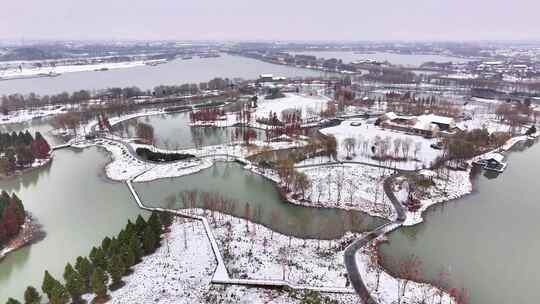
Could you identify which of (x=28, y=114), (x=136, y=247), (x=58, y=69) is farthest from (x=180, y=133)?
(x=58, y=69)

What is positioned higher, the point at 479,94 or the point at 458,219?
the point at 479,94

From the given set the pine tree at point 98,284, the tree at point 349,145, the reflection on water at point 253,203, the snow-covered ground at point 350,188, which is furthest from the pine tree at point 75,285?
the tree at point 349,145

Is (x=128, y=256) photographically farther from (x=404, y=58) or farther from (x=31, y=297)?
(x=404, y=58)

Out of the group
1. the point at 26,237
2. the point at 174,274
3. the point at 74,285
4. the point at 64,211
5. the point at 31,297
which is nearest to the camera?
the point at 31,297

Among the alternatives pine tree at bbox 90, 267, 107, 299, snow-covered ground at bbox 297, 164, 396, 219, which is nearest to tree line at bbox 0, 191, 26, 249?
pine tree at bbox 90, 267, 107, 299

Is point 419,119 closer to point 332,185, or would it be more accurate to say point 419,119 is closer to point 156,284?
point 332,185

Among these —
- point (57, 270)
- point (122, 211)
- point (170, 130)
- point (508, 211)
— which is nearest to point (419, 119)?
→ point (508, 211)

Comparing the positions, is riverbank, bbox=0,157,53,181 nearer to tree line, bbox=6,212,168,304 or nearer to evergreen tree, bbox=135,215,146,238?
tree line, bbox=6,212,168,304
